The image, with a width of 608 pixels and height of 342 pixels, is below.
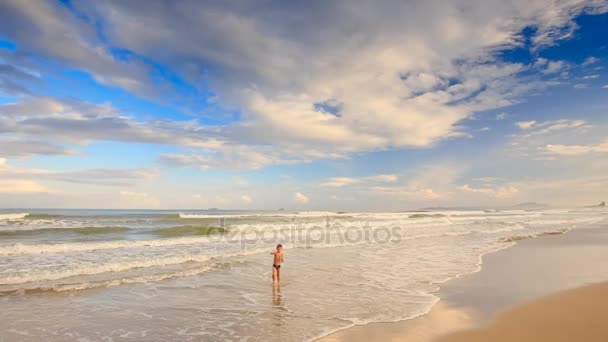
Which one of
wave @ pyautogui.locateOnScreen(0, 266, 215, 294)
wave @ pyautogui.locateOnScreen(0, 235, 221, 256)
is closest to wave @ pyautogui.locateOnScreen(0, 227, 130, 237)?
wave @ pyautogui.locateOnScreen(0, 235, 221, 256)

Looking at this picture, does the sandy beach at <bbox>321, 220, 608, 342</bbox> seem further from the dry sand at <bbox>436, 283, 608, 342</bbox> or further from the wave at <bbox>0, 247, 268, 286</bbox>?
the wave at <bbox>0, 247, 268, 286</bbox>

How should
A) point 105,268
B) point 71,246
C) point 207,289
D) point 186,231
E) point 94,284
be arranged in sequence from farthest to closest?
point 186,231 → point 71,246 → point 105,268 → point 94,284 → point 207,289

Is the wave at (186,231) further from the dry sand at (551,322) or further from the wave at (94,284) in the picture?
the dry sand at (551,322)

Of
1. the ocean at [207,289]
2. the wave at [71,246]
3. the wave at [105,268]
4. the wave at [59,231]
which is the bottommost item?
the ocean at [207,289]

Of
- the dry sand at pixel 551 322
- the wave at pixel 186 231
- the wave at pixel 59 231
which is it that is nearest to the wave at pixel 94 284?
the dry sand at pixel 551 322

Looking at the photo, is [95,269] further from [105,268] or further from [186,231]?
[186,231]

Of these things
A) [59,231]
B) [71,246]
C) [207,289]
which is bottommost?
[207,289]

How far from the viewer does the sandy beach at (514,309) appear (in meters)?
7.00

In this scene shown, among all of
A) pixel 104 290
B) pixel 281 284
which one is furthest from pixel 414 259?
pixel 104 290

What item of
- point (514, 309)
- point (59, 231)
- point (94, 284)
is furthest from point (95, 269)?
point (59, 231)

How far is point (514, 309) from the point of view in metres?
8.66

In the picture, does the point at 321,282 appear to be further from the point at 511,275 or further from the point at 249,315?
the point at 511,275

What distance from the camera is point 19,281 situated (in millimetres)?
11805

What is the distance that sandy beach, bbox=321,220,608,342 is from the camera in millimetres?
6996
